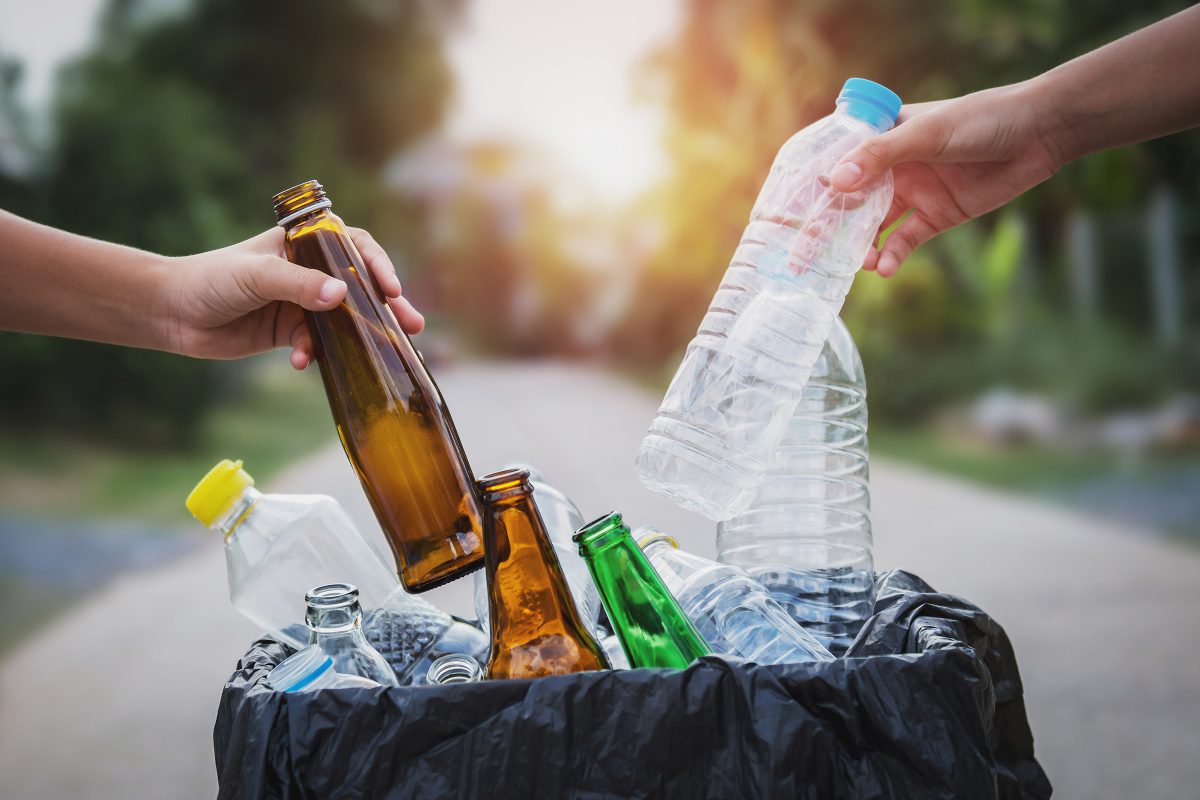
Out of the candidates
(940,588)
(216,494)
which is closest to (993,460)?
(940,588)

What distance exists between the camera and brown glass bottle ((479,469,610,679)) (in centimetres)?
105

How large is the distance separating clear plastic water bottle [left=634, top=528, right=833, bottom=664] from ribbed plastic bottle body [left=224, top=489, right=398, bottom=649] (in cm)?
38

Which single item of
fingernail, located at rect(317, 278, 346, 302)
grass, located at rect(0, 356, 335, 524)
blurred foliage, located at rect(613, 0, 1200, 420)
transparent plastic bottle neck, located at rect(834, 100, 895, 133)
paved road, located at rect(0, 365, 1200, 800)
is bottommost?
paved road, located at rect(0, 365, 1200, 800)

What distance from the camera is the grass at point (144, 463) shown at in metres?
7.37

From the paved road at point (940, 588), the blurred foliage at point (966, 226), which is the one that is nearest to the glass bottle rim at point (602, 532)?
the paved road at point (940, 588)

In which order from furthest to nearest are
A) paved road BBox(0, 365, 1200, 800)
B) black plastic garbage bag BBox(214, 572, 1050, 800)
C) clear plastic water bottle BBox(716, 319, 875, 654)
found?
paved road BBox(0, 365, 1200, 800) < clear plastic water bottle BBox(716, 319, 875, 654) < black plastic garbage bag BBox(214, 572, 1050, 800)

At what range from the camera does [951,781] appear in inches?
37.0

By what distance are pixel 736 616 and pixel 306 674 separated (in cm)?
45

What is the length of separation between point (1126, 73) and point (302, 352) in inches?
42.2

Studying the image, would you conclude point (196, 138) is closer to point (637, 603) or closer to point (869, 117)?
point (869, 117)

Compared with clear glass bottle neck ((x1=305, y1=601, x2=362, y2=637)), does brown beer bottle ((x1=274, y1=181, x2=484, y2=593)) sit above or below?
above

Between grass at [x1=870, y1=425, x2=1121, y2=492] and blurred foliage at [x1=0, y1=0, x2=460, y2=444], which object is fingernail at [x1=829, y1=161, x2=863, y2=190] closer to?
grass at [x1=870, y1=425, x2=1121, y2=492]

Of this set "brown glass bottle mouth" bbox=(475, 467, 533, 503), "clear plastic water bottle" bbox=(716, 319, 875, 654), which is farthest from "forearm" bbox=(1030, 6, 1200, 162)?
"brown glass bottle mouth" bbox=(475, 467, 533, 503)

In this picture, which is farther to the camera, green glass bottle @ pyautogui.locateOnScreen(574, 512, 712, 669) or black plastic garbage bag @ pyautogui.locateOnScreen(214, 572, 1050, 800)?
green glass bottle @ pyautogui.locateOnScreen(574, 512, 712, 669)
